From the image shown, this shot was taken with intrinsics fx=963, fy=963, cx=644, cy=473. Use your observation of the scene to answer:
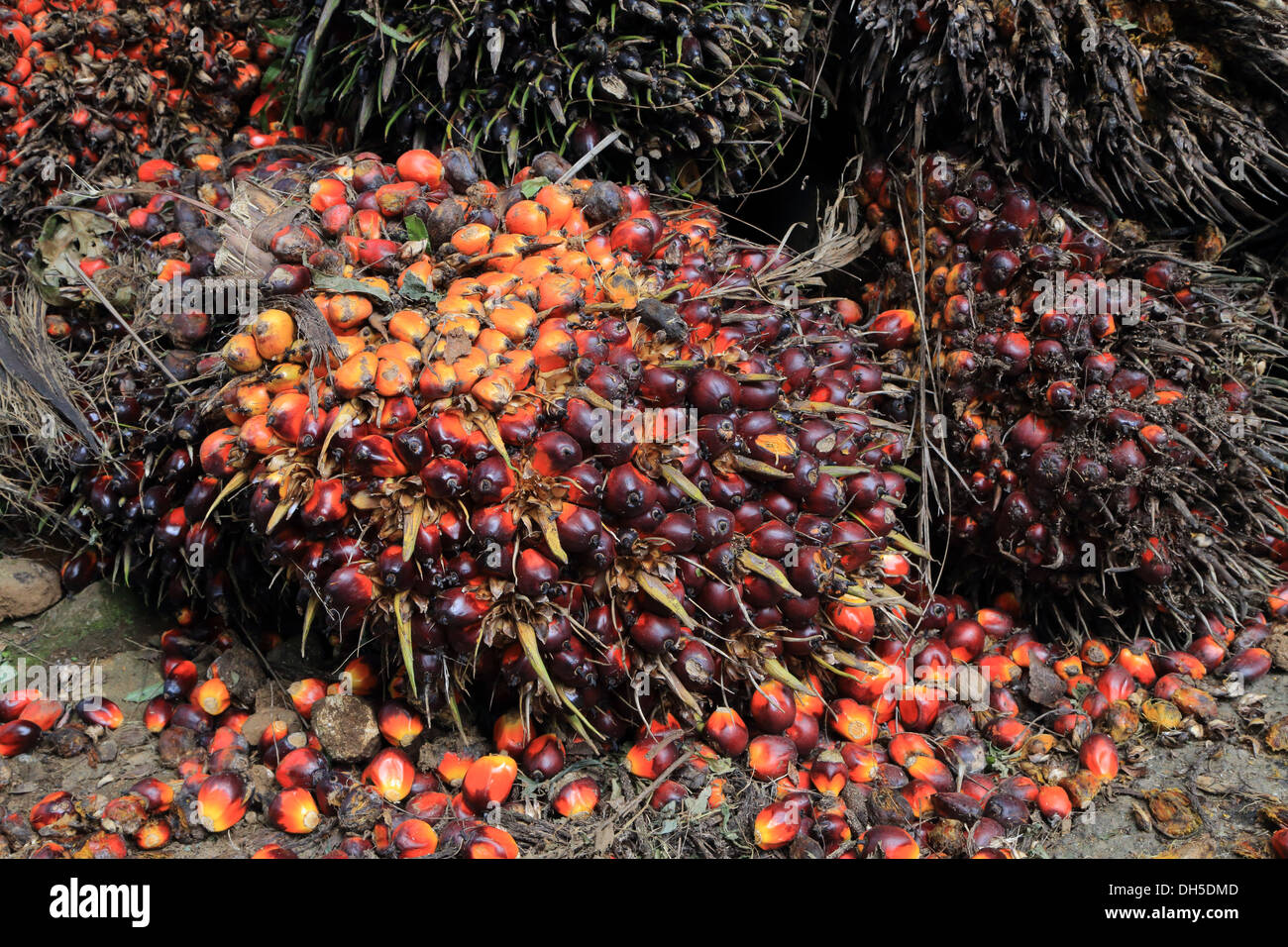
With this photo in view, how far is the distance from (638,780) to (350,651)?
0.87 metres

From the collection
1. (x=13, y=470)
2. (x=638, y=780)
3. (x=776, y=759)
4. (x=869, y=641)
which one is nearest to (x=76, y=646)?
(x=13, y=470)

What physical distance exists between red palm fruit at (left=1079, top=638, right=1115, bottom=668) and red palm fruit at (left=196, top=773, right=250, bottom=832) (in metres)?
2.39

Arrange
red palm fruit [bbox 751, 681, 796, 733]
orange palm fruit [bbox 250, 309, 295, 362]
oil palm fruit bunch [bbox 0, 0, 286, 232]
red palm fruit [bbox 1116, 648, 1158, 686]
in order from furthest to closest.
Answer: oil palm fruit bunch [bbox 0, 0, 286, 232] → red palm fruit [bbox 1116, 648, 1158, 686] → red palm fruit [bbox 751, 681, 796, 733] → orange palm fruit [bbox 250, 309, 295, 362]

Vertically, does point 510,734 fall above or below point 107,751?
above

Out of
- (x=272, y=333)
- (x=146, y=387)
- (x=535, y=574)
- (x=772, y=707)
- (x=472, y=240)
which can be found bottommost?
(x=772, y=707)

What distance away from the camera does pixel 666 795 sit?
89.7 inches

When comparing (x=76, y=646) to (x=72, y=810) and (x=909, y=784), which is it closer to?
(x=72, y=810)

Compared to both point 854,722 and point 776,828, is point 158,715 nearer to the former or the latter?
point 776,828

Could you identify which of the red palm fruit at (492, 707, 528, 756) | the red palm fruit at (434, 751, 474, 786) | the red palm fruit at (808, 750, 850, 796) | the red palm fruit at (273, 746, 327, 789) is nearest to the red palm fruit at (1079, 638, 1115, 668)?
the red palm fruit at (808, 750, 850, 796)

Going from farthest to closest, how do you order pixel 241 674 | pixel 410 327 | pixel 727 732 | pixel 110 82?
1. pixel 110 82
2. pixel 241 674
3. pixel 727 732
4. pixel 410 327

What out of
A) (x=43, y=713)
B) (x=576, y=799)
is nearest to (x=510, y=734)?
(x=576, y=799)

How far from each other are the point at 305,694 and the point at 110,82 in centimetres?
214

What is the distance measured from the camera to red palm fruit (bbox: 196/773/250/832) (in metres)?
2.19

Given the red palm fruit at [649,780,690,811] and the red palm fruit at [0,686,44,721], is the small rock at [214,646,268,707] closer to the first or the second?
the red palm fruit at [0,686,44,721]
